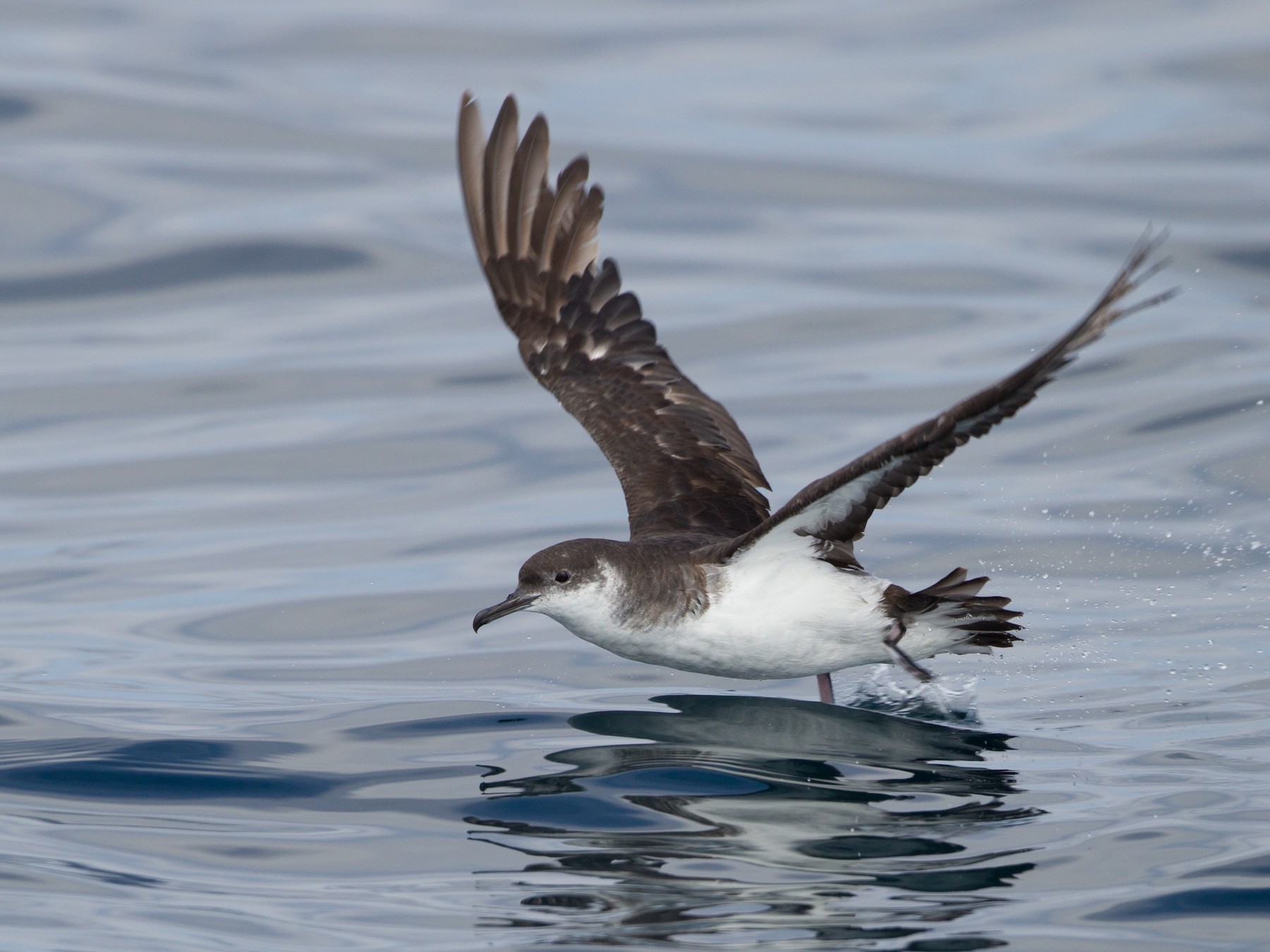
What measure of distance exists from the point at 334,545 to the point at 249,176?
26.5 ft

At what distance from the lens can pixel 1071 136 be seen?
18578 mm

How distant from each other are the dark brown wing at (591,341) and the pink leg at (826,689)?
83cm

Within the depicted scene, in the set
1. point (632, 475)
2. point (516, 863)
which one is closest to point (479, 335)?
point (632, 475)

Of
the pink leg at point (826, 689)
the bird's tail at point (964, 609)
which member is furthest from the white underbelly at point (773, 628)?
the pink leg at point (826, 689)

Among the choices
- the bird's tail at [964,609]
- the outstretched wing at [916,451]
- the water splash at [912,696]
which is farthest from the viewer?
the water splash at [912,696]

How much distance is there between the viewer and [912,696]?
8.02m

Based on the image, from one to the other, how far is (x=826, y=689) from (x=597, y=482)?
393 centimetres

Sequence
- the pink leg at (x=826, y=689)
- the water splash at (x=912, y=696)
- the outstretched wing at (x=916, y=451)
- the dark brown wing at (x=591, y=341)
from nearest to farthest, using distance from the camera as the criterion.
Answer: the outstretched wing at (x=916, y=451) < the water splash at (x=912, y=696) < the pink leg at (x=826, y=689) < the dark brown wing at (x=591, y=341)

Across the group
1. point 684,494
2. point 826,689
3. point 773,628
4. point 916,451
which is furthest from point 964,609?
point 684,494

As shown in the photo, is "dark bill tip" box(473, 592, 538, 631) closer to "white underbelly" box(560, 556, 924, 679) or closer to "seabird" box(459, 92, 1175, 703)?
"seabird" box(459, 92, 1175, 703)

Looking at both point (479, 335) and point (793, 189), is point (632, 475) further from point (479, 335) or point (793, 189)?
point (793, 189)

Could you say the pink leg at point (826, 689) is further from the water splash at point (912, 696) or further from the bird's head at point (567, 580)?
the bird's head at point (567, 580)

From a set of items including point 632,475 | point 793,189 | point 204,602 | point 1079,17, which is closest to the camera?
point 632,475

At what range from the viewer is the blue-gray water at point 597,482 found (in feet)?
19.5
